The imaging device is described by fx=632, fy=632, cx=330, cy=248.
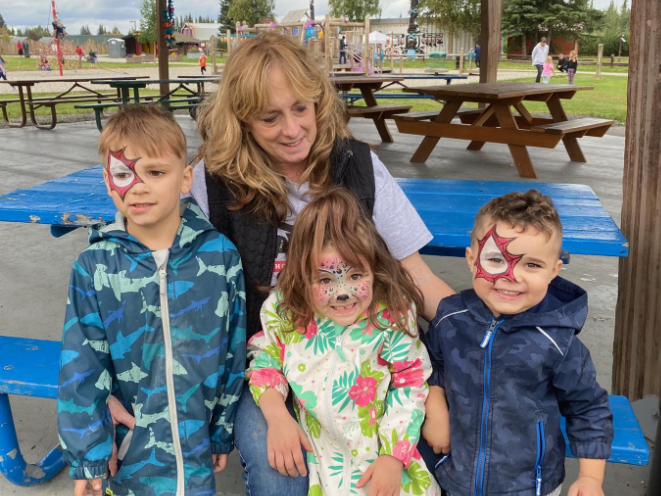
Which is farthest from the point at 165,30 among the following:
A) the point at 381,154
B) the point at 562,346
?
the point at 562,346

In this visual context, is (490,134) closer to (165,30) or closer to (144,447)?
(144,447)

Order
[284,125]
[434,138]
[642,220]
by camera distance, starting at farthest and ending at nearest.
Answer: [434,138] → [642,220] → [284,125]

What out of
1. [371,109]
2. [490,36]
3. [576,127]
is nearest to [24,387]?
[576,127]

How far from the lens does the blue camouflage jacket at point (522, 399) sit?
1502mm

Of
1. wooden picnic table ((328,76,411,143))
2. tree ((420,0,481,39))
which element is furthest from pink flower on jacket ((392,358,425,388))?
tree ((420,0,481,39))

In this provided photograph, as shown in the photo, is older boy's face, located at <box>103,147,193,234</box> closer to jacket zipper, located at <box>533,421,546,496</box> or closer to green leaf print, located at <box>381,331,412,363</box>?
green leaf print, located at <box>381,331,412,363</box>

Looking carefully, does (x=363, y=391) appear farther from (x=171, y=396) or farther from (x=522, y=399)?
(x=171, y=396)

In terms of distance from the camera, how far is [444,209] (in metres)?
2.51

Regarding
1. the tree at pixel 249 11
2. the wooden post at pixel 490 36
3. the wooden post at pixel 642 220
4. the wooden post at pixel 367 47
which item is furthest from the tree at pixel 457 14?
the wooden post at pixel 642 220

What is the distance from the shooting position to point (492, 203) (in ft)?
5.26

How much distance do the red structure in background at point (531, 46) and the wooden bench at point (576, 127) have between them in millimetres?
40753

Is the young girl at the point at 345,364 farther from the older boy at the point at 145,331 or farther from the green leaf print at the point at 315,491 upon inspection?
the older boy at the point at 145,331

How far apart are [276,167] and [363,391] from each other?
0.76 metres

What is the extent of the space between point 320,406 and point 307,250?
407 mm
